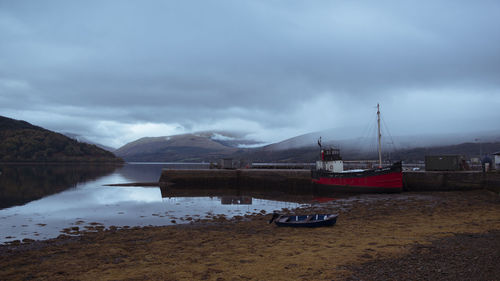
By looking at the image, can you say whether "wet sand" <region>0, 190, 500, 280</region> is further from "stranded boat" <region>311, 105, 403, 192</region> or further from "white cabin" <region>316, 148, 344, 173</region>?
"white cabin" <region>316, 148, 344, 173</region>

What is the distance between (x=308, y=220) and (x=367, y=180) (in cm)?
2571

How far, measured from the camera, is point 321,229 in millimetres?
19281

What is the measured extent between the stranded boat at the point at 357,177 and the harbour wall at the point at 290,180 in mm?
2043

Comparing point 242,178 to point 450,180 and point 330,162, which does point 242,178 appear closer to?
point 330,162

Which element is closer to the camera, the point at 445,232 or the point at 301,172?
the point at 445,232

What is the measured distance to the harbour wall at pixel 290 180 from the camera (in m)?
37.8

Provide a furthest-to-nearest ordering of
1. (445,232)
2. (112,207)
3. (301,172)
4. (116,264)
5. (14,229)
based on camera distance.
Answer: (301,172) < (112,207) < (14,229) < (445,232) < (116,264)

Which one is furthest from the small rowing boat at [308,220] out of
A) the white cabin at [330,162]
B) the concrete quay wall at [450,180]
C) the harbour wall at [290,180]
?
the white cabin at [330,162]

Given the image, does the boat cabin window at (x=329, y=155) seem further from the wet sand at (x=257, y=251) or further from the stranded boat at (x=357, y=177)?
the wet sand at (x=257, y=251)

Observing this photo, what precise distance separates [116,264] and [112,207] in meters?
24.9

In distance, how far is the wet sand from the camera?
11414 mm

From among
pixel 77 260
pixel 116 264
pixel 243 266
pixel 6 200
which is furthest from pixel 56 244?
pixel 6 200

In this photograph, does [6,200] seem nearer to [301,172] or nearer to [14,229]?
[14,229]

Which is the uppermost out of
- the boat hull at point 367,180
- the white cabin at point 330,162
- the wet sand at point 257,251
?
the white cabin at point 330,162
